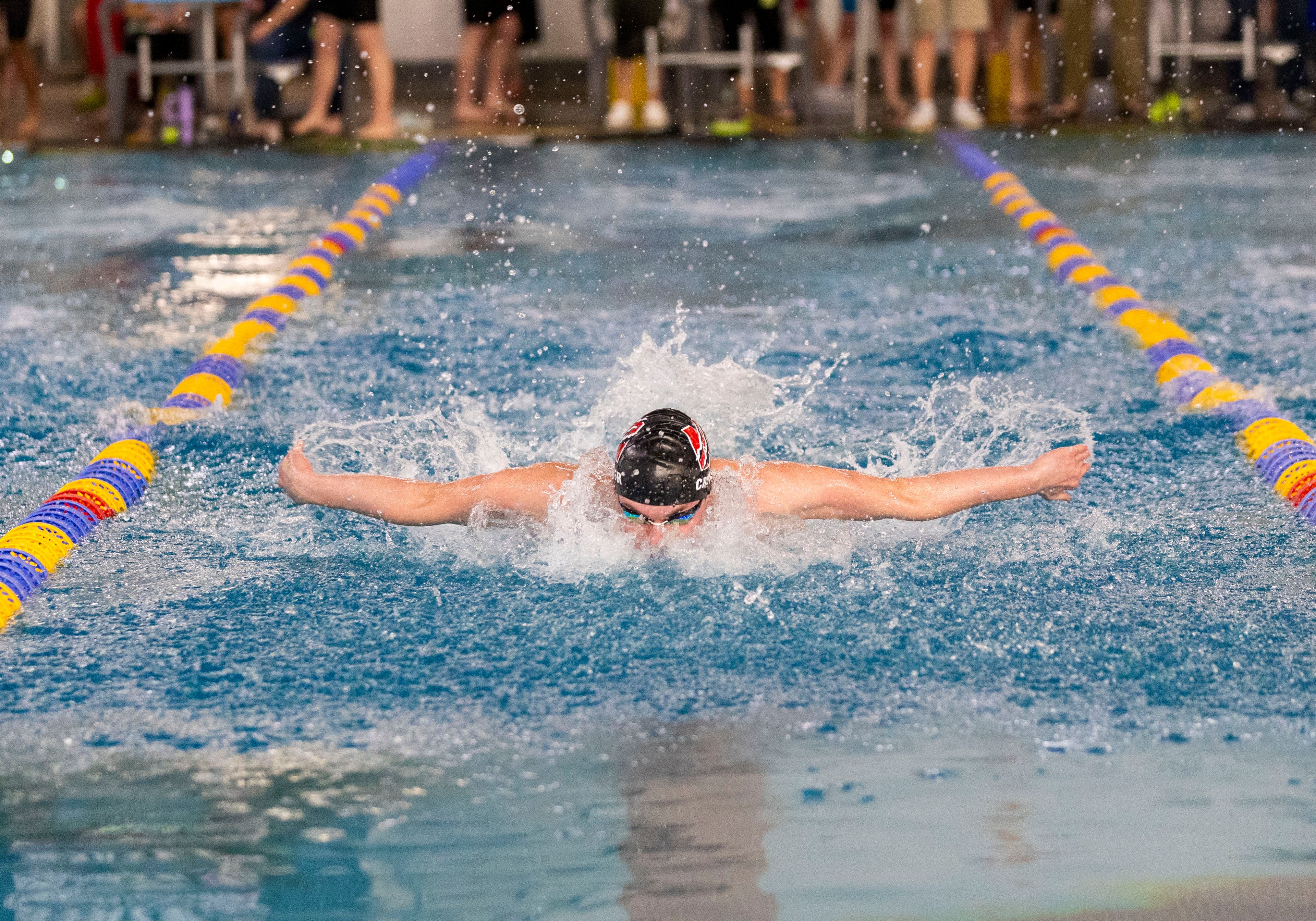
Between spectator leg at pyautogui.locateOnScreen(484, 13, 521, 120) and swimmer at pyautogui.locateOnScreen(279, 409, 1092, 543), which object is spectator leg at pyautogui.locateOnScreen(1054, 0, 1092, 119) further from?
swimmer at pyautogui.locateOnScreen(279, 409, 1092, 543)

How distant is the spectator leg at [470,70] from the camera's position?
11.8 metres

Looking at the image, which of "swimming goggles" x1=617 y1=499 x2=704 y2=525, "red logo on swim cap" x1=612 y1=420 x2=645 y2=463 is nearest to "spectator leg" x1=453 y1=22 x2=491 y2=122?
"red logo on swim cap" x1=612 y1=420 x2=645 y2=463

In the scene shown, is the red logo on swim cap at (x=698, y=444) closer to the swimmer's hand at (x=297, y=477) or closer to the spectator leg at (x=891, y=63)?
the swimmer's hand at (x=297, y=477)

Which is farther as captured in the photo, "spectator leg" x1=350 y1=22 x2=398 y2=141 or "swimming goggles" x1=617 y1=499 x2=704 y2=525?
"spectator leg" x1=350 y1=22 x2=398 y2=141

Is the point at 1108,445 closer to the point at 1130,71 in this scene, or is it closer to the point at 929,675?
the point at 929,675

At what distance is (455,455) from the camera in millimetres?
4668

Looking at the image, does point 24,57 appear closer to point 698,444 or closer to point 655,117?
point 655,117

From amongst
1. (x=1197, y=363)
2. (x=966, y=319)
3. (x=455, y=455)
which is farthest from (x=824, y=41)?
(x=455, y=455)

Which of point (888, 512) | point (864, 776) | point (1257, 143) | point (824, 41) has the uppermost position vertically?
point (824, 41)

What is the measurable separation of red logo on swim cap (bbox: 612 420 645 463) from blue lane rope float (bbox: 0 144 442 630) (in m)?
1.38

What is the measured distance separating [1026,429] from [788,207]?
14.8 ft

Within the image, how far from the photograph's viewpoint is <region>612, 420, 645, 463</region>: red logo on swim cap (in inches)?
141

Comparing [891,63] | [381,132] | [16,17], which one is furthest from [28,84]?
[891,63]

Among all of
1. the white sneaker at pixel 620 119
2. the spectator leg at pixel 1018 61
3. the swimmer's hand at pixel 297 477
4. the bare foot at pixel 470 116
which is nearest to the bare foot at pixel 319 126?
the bare foot at pixel 470 116
